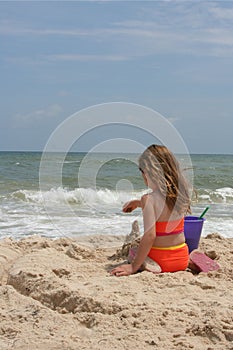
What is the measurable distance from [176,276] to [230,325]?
0.99 metres

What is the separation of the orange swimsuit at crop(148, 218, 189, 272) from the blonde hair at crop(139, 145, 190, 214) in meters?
0.12

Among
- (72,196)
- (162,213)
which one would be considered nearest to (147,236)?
(162,213)

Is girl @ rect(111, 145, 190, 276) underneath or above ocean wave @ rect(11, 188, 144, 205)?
above

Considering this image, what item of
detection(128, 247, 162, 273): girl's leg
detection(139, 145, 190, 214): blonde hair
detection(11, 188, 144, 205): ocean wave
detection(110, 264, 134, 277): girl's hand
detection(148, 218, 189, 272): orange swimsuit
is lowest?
detection(11, 188, 144, 205): ocean wave

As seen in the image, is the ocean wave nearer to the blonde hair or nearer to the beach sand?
the blonde hair

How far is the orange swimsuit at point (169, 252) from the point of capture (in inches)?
138

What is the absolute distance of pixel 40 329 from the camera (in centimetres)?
243

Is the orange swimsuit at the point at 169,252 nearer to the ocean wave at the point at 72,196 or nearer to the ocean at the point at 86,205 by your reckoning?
the ocean at the point at 86,205

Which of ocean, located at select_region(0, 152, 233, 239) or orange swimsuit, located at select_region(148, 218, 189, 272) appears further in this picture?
ocean, located at select_region(0, 152, 233, 239)

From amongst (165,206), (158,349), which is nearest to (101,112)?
(165,206)

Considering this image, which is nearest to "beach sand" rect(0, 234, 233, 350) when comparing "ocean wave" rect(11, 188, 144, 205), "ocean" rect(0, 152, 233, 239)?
"ocean" rect(0, 152, 233, 239)

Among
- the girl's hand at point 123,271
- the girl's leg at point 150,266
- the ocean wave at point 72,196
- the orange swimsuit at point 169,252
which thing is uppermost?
the orange swimsuit at point 169,252

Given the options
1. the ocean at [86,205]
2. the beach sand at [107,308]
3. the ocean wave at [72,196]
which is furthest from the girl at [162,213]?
the ocean wave at [72,196]

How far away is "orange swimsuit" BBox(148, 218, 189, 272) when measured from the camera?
138 inches
